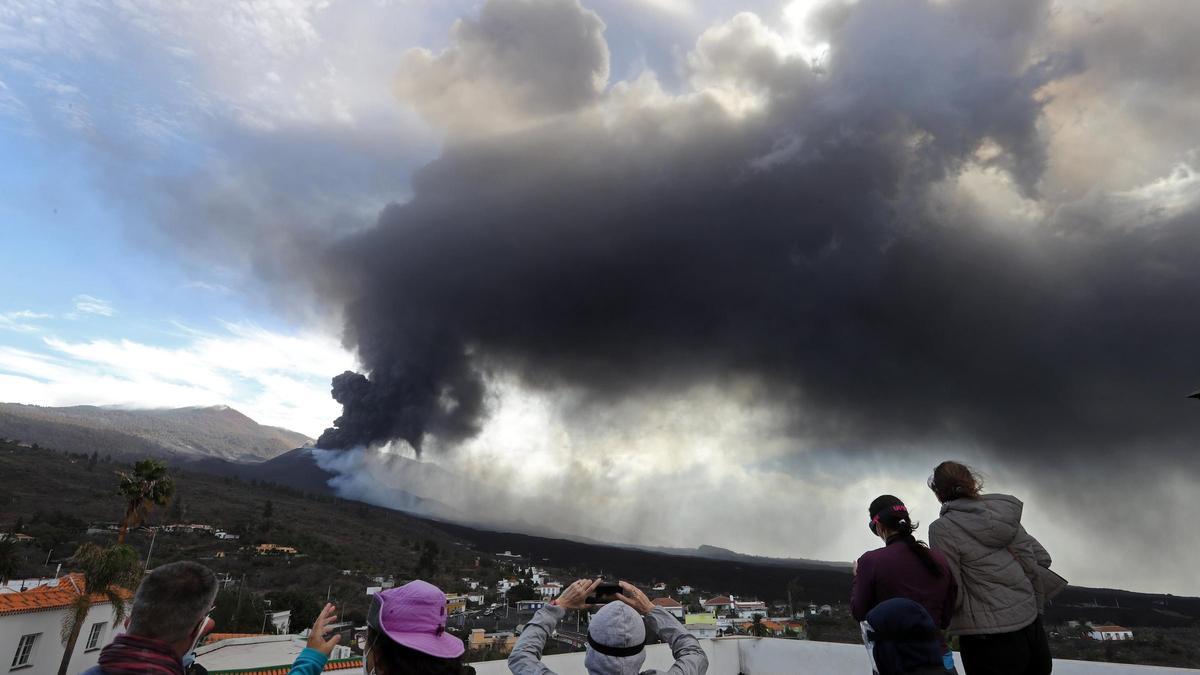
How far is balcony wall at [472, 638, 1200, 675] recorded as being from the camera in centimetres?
804

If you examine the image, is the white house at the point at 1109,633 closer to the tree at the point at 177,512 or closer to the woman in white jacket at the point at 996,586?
the woman in white jacket at the point at 996,586

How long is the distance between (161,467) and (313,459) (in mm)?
189398

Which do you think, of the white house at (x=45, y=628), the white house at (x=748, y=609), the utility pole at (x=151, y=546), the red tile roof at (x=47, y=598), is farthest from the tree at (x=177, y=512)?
the white house at (x=748, y=609)

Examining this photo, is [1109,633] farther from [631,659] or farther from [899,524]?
[631,659]

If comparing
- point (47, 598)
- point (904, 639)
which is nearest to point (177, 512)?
point (47, 598)

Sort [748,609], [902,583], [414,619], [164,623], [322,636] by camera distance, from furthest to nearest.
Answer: [748,609], [902,583], [322,636], [414,619], [164,623]

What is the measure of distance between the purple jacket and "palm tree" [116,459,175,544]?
107ft

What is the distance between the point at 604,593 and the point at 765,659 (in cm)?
811

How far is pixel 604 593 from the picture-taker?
288 centimetres

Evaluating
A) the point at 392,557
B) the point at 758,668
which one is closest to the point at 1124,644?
the point at 758,668

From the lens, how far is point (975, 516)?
9.34 ft

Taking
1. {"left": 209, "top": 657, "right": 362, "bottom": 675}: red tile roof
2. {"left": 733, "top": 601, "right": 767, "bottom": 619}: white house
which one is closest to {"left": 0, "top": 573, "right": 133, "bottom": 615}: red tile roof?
{"left": 209, "top": 657, "right": 362, "bottom": 675}: red tile roof

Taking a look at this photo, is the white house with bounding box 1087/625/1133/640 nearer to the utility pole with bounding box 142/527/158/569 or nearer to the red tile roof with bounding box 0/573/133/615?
the red tile roof with bounding box 0/573/133/615

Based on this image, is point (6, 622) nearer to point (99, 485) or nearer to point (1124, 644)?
point (1124, 644)
